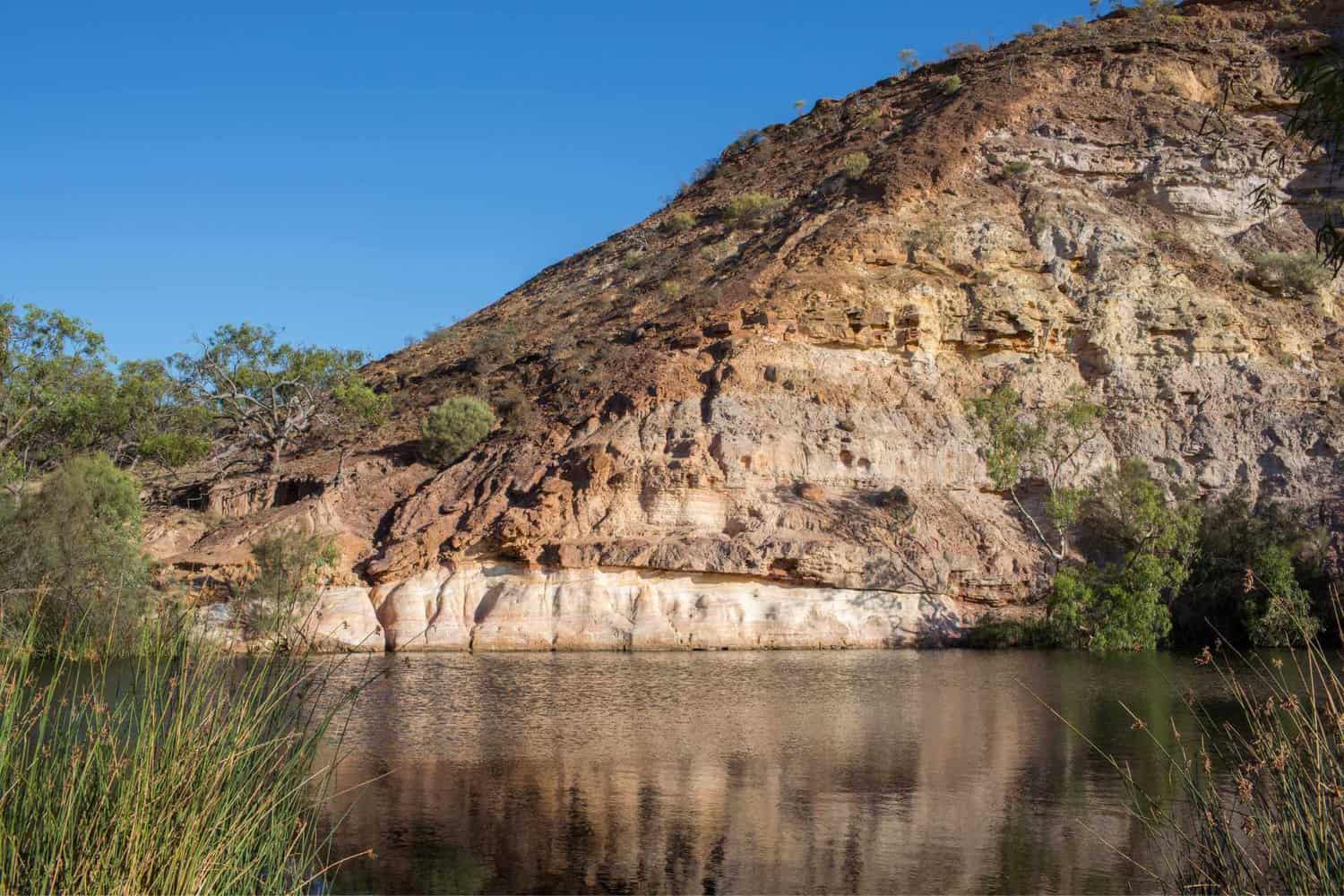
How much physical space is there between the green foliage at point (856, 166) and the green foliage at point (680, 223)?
932 centimetres

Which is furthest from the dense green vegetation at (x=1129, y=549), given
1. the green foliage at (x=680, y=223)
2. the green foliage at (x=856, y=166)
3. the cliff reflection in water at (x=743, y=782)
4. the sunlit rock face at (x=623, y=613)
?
the green foliage at (x=680, y=223)

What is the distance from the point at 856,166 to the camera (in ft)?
163

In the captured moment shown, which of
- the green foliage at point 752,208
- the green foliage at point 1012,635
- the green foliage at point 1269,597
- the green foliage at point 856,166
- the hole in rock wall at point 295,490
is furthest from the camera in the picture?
the green foliage at point 752,208

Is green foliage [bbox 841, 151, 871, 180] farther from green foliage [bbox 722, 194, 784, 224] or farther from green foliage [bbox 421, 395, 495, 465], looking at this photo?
green foliage [bbox 421, 395, 495, 465]

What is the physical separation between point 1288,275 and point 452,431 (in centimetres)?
3334

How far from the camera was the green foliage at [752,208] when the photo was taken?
52000mm

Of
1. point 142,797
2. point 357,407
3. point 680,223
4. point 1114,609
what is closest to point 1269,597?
point 1114,609

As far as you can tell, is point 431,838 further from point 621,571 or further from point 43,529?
point 621,571

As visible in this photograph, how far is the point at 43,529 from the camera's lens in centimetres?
2705

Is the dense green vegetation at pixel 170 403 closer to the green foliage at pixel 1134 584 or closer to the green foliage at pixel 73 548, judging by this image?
the green foliage at pixel 73 548

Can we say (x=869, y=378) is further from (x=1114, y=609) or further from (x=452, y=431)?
(x=452, y=431)

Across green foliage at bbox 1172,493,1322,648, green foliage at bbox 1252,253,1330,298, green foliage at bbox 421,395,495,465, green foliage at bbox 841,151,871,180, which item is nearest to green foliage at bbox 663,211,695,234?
green foliage at bbox 841,151,871,180

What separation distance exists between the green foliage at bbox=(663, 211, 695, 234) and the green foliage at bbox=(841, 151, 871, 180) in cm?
932

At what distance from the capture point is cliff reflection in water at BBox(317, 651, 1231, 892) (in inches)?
440
